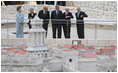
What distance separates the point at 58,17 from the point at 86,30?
118 centimetres

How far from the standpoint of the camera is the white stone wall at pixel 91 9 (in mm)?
22766

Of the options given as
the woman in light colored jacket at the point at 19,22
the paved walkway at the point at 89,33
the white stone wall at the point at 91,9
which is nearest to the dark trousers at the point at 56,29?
the paved walkway at the point at 89,33

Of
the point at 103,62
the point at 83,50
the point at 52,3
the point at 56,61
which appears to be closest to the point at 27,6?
the point at 52,3

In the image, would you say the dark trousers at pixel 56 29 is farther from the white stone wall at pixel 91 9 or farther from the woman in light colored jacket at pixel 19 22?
the white stone wall at pixel 91 9

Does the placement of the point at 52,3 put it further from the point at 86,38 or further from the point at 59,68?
the point at 59,68

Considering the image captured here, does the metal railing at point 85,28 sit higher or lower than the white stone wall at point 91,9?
lower

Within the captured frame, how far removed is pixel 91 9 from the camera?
23.2 m

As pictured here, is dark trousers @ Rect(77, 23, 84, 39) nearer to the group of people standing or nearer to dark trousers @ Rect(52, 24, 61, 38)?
the group of people standing

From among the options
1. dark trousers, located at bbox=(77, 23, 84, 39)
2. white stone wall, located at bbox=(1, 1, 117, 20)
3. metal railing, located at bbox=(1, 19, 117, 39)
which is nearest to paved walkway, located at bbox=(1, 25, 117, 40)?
metal railing, located at bbox=(1, 19, 117, 39)

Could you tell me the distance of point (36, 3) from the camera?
24.8 m

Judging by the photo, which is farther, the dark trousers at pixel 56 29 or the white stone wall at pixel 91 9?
the white stone wall at pixel 91 9

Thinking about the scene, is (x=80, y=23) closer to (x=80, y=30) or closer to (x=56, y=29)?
(x=80, y=30)

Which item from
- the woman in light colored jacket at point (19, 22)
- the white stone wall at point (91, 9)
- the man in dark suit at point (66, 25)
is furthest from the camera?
the white stone wall at point (91, 9)

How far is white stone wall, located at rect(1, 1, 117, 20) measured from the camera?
2277 cm
